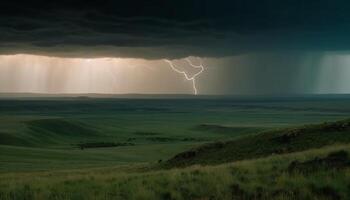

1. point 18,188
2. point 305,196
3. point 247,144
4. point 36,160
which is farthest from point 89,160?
point 305,196

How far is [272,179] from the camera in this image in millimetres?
17859

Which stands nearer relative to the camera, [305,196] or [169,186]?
[305,196]

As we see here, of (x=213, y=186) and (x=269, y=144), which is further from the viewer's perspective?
(x=269, y=144)

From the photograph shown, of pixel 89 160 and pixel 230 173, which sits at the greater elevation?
pixel 230 173

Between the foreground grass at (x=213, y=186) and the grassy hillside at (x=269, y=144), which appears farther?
the grassy hillside at (x=269, y=144)

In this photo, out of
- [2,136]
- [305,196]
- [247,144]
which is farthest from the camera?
[2,136]

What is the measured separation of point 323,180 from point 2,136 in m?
78.4

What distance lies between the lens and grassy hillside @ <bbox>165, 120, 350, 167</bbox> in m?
28.1

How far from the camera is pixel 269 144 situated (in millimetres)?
30438

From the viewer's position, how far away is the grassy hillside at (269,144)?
28.1 meters

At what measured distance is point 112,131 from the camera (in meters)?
127

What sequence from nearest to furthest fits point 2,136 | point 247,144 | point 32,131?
point 247,144, point 2,136, point 32,131

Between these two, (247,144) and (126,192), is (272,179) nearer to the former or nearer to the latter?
(126,192)

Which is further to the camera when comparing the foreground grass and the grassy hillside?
the grassy hillside
